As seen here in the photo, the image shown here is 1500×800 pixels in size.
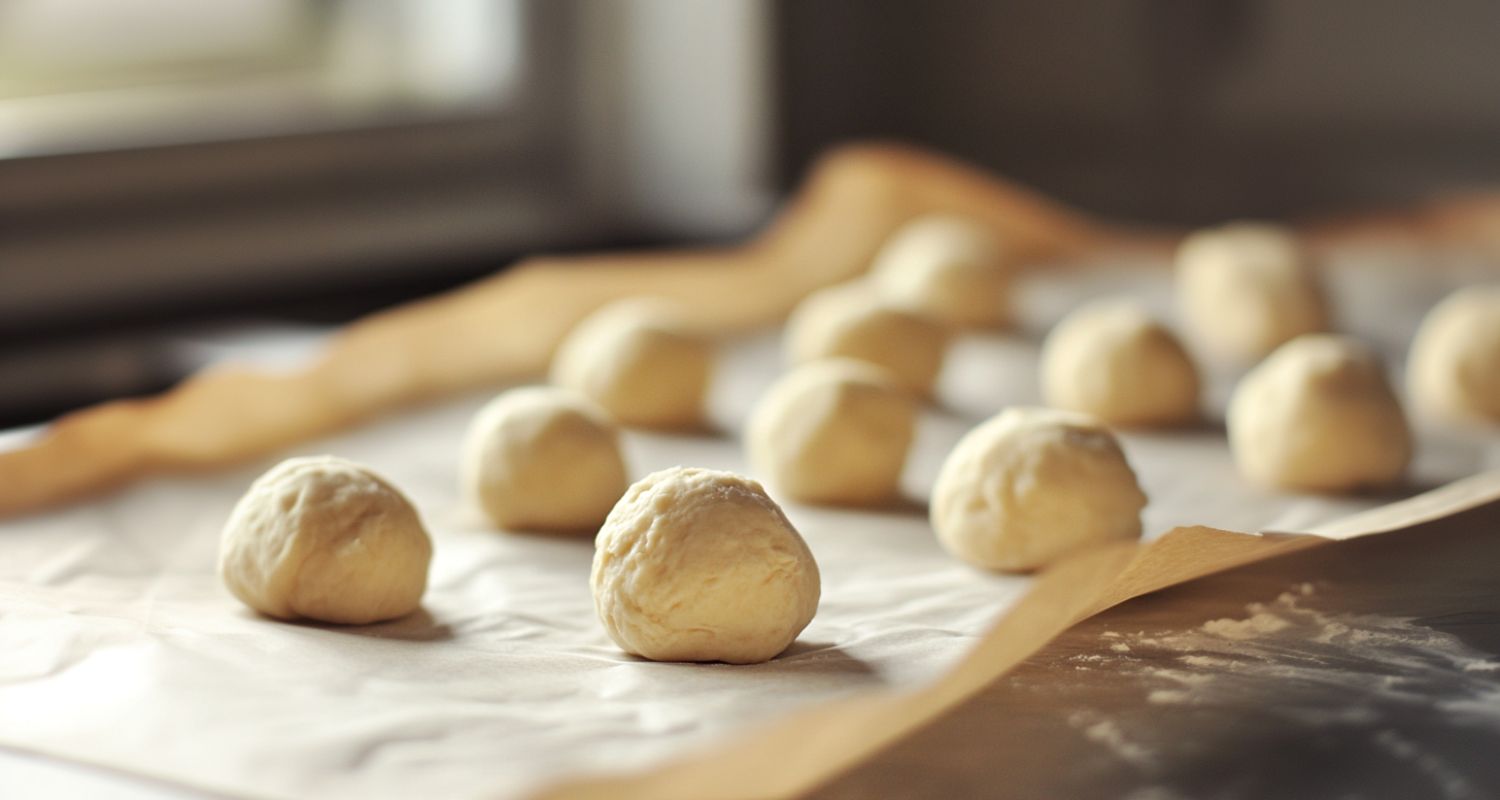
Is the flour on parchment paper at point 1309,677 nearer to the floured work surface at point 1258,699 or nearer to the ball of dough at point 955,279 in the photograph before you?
the floured work surface at point 1258,699

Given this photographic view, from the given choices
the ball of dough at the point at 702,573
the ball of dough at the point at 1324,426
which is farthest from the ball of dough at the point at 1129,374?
the ball of dough at the point at 702,573

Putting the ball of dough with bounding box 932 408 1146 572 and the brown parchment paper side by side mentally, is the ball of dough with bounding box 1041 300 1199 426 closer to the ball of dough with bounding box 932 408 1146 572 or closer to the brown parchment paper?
the brown parchment paper

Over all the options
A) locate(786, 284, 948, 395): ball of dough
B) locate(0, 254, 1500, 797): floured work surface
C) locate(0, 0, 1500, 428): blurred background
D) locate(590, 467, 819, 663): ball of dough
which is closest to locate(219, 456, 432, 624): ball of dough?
locate(0, 254, 1500, 797): floured work surface

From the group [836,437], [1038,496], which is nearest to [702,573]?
[1038,496]

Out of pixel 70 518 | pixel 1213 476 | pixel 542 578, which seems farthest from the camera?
pixel 1213 476

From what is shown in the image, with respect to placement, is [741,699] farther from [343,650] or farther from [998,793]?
[343,650]

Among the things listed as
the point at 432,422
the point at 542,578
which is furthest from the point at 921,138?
the point at 542,578
